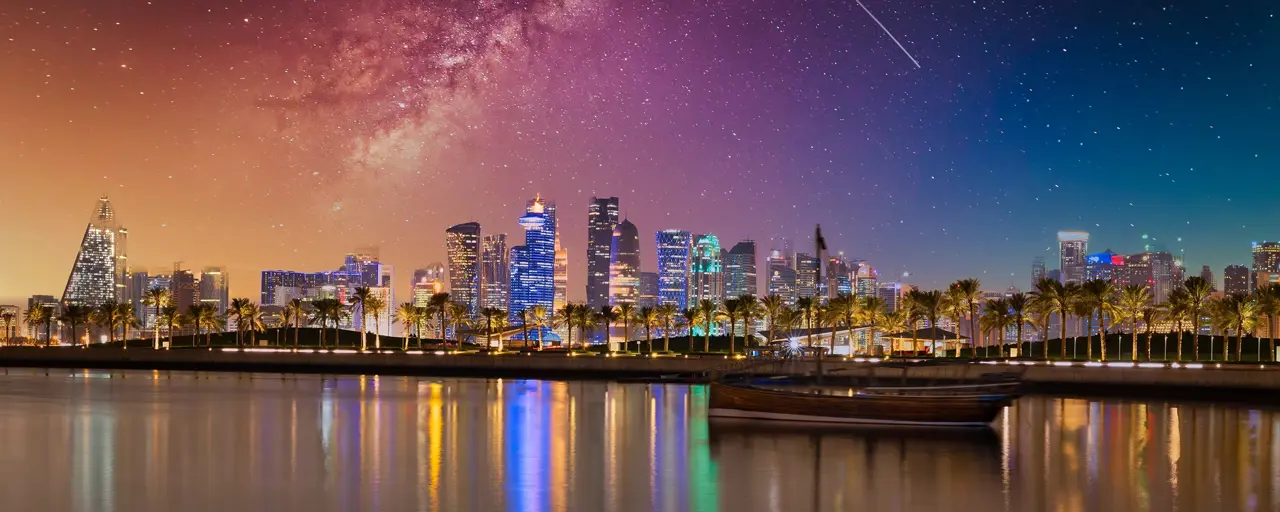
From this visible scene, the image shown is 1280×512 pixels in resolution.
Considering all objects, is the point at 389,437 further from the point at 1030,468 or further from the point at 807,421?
the point at 1030,468

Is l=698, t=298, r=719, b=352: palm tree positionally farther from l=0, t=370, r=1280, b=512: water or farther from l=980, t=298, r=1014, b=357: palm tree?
l=0, t=370, r=1280, b=512: water

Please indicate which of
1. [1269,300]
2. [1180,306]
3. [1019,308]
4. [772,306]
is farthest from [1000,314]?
[772,306]

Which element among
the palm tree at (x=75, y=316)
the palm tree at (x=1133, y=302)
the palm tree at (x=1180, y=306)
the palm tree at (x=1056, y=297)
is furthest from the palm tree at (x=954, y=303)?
the palm tree at (x=75, y=316)

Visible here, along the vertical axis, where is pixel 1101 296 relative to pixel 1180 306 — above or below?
above

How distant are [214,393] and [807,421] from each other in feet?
115

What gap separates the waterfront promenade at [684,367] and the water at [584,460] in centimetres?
982

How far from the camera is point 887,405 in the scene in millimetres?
49281

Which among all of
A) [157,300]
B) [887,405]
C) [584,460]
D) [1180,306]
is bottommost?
[584,460]

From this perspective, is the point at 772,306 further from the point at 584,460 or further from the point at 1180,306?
the point at 584,460

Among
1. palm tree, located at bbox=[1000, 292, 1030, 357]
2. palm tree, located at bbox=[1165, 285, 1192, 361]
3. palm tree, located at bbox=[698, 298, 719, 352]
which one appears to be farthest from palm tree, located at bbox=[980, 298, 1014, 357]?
palm tree, located at bbox=[698, 298, 719, 352]

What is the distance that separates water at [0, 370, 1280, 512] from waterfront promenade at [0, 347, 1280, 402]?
9819 millimetres

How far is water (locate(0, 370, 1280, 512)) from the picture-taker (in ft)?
94.0

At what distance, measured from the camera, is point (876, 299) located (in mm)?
107688

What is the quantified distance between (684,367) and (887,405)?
4372cm
